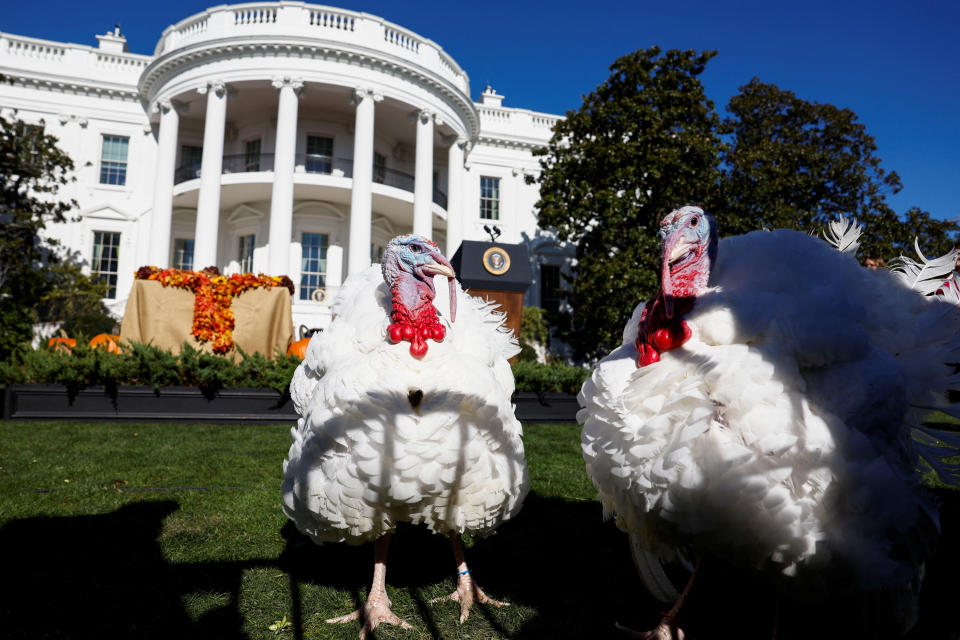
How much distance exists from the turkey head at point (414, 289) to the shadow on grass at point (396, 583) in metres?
1.45

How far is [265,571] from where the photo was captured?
3.12 m

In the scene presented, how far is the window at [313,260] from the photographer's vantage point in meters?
21.2

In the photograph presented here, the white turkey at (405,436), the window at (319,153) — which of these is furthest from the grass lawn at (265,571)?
the window at (319,153)

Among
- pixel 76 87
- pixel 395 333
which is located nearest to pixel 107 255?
pixel 76 87

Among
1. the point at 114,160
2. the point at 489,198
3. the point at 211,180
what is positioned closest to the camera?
the point at 211,180

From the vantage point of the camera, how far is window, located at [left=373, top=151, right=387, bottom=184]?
22.9 m

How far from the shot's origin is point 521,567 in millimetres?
3326

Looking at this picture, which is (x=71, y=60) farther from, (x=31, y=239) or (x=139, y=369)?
(x=139, y=369)

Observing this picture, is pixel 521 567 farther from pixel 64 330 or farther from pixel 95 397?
pixel 64 330

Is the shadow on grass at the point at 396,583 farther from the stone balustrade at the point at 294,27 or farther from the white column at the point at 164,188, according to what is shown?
the stone balustrade at the point at 294,27

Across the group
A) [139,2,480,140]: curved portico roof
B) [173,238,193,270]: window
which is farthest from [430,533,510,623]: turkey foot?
[173,238,193,270]: window

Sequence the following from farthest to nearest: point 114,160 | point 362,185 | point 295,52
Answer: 1. point 114,160
2. point 362,185
3. point 295,52

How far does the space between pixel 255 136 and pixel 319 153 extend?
2.71m

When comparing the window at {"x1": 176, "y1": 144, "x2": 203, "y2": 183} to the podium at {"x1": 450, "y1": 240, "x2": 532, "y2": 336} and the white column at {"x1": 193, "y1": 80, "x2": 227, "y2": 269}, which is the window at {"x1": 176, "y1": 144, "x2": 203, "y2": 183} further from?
the podium at {"x1": 450, "y1": 240, "x2": 532, "y2": 336}
